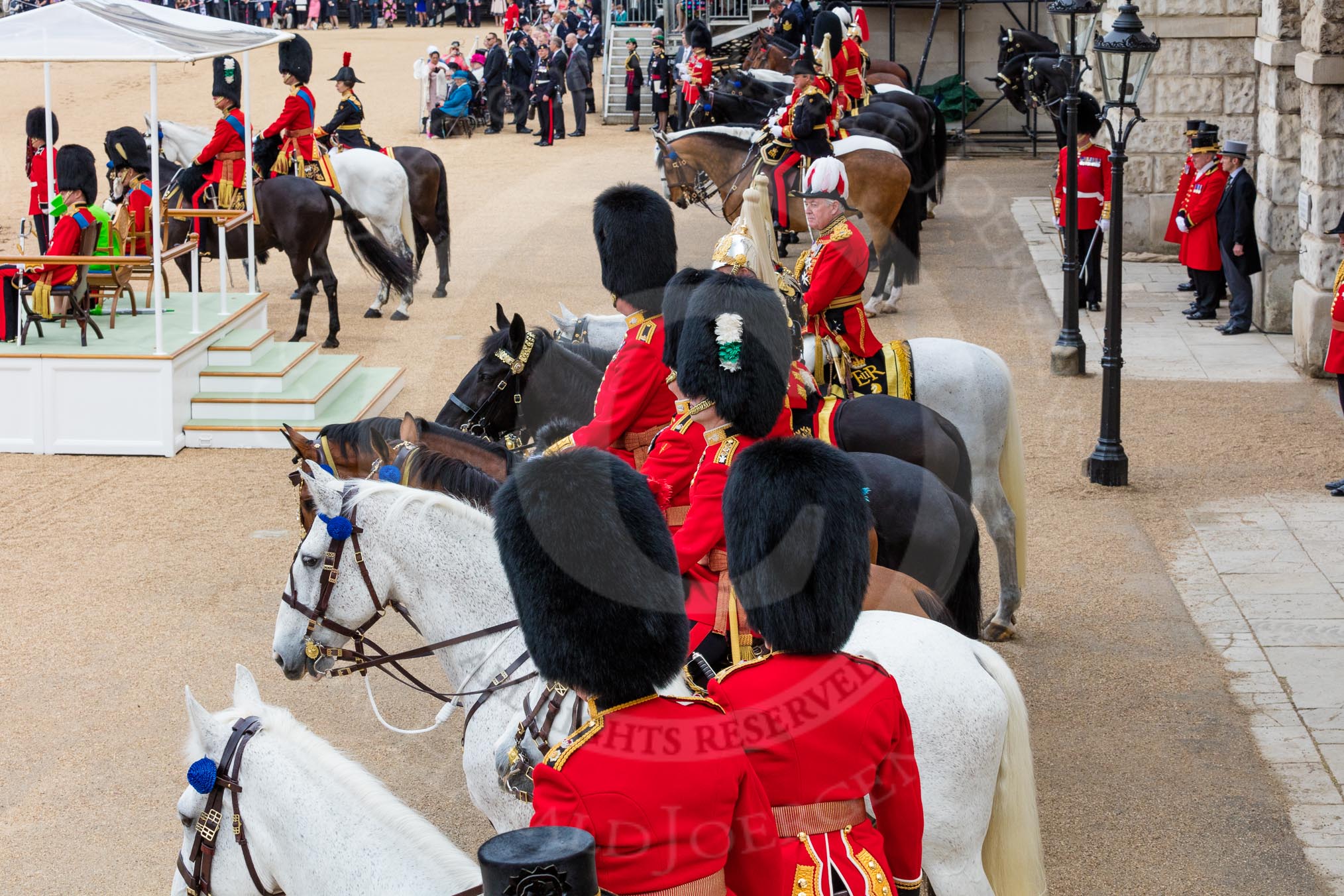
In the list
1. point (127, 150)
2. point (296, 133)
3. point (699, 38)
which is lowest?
point (127, 150)

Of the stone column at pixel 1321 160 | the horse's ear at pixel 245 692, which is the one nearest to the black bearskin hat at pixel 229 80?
the stone column at pixel 1321 160

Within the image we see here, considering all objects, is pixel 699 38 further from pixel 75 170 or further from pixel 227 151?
pixel 75 170

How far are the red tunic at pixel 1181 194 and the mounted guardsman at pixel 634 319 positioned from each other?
8003 mm

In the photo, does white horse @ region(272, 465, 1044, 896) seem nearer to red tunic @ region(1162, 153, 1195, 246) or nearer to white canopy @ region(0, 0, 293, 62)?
white canopy @ region(0, 0, 293, 62)

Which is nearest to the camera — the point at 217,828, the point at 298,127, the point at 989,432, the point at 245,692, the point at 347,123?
the point at 217,828

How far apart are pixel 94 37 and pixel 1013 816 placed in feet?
25.6

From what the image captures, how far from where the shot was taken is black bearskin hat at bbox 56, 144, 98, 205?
397 inches

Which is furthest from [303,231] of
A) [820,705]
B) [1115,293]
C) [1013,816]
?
[820,705]

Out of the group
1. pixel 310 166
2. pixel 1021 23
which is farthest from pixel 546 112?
pixel 310 166

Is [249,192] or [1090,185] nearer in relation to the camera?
[249,192]

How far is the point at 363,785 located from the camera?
2627mm

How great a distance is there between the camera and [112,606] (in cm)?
675

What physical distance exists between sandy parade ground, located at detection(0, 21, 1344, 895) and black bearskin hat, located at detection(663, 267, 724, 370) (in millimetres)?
1740

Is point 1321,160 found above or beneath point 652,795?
above
